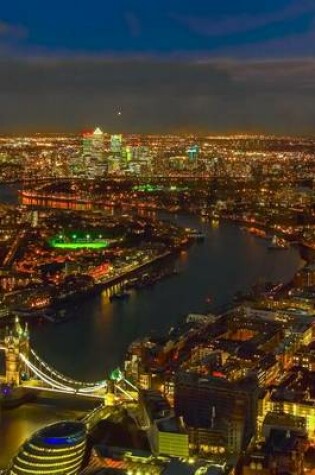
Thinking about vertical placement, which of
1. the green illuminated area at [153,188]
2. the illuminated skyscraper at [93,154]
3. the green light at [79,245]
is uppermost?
the illuminated skyscraper at [93,154]

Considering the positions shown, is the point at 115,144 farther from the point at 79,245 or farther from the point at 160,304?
the point at 160,304

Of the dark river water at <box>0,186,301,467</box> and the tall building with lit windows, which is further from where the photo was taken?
the dark river water at <box>0,186,301,467</box>

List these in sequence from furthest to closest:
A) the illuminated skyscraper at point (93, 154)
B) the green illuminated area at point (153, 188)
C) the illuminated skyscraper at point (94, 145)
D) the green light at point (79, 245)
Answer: the illuminated skyscraper at point (94, 145) → the illuminated skyscraper at point (93, 154) → the green illuminated area at point (153, 188) → the green light at point (79, 245)

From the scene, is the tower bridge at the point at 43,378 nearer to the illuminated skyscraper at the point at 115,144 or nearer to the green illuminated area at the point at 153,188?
the green illuminated area at the point at 153,188

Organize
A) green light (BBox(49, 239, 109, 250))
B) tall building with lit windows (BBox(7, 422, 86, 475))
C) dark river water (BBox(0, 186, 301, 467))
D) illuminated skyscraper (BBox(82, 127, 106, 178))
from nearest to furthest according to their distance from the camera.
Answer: tall building with lit windows (BBox(7, 422, 86, 475)) < dark river water (BBox(0, 186, 301, 467)) < green light (BBox(49, 239, 109, 250)) < illuminated skyscraper (BBox(82, 127, 106, 178))

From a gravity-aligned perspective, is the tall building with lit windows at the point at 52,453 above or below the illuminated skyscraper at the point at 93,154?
below

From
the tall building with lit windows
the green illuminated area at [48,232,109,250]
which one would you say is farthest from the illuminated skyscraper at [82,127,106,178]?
the tall building with lit windows

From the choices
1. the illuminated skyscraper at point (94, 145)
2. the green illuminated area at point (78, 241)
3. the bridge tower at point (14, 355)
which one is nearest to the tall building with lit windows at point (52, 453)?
the bridge tower at point (14, 355)

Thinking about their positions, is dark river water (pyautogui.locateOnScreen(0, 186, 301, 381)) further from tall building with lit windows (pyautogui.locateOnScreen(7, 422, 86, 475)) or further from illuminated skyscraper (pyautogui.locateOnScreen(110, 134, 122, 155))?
illuminated skyscraper (pyautogui.locateOnScreen(110, 134, 122, 155))
